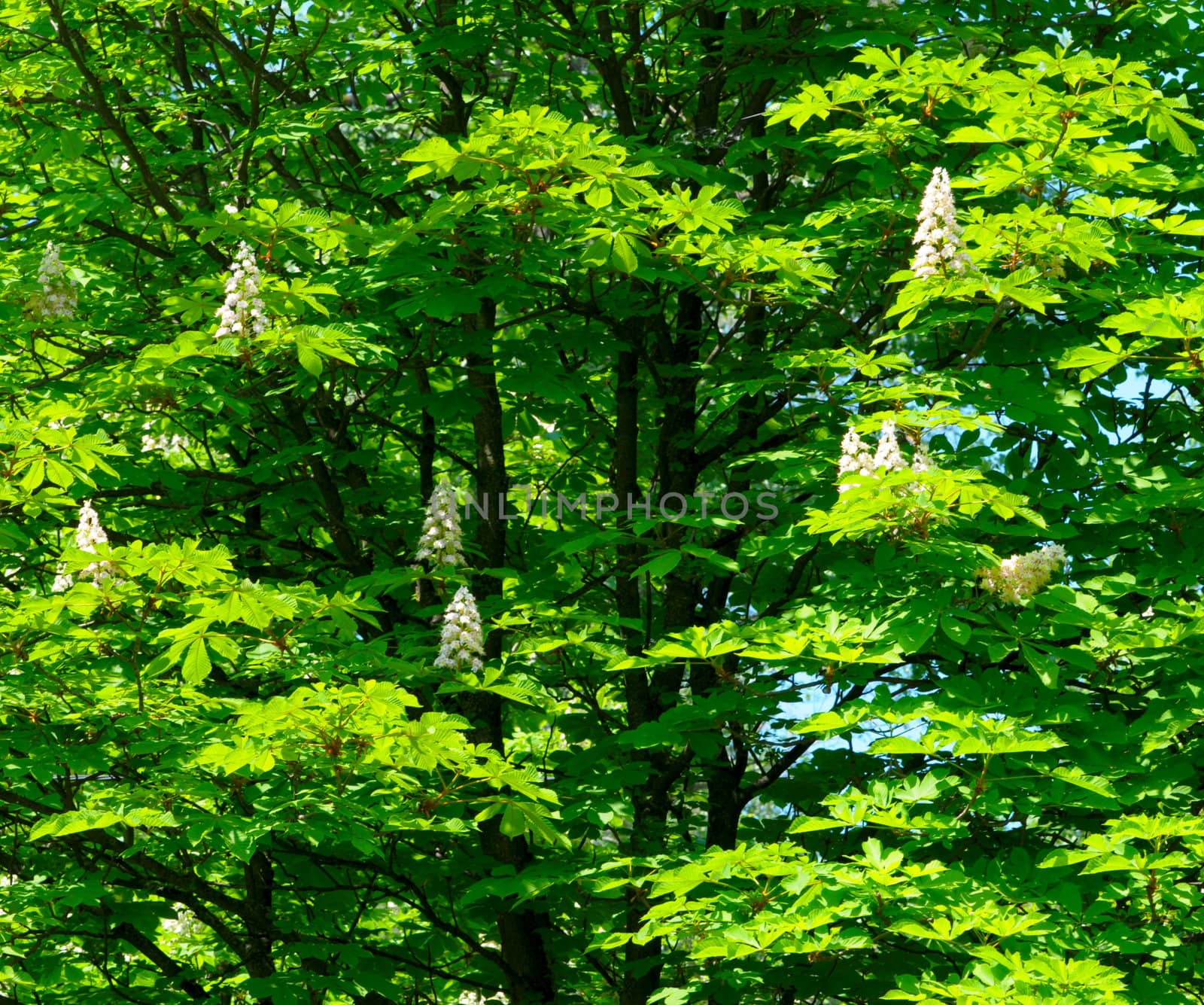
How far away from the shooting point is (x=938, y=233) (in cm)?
487

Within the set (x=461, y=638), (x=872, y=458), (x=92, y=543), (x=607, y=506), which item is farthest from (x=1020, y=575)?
(x=92, y=543)

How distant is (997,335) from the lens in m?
6.17

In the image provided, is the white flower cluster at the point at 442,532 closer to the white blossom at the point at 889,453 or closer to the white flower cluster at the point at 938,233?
the white blossom at the point at 889,453

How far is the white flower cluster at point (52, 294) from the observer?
6.23 meters

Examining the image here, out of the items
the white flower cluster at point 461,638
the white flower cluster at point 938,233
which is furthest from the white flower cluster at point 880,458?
the white flower cluster at point 461,638

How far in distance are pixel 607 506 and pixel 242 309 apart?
9.48 feet

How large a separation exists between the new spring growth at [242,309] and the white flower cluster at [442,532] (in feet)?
3.16

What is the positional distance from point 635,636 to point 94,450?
317 centimetres

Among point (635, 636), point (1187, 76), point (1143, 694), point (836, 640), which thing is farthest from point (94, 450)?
point (1187, 76)

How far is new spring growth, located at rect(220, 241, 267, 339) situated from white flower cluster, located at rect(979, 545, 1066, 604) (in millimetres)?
2830

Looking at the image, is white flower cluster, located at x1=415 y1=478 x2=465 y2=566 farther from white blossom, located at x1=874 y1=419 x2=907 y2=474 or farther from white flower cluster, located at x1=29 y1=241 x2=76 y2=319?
white flower cluster, located at x1=29 y1=241 x2=76 y2=319

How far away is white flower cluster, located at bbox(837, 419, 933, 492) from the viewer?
4.57 metres

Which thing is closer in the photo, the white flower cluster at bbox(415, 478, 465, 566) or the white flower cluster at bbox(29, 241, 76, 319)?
the white flower cluster at bbox(415, 478, 465, 566)

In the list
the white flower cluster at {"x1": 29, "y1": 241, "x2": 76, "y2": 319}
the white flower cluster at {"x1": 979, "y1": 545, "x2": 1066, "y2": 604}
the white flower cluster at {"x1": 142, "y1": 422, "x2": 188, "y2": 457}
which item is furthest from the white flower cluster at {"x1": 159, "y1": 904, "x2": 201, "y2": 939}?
the white flower cluster at {"x1": 979, "y1": 545, "x2": 1066, "y2": 604}
